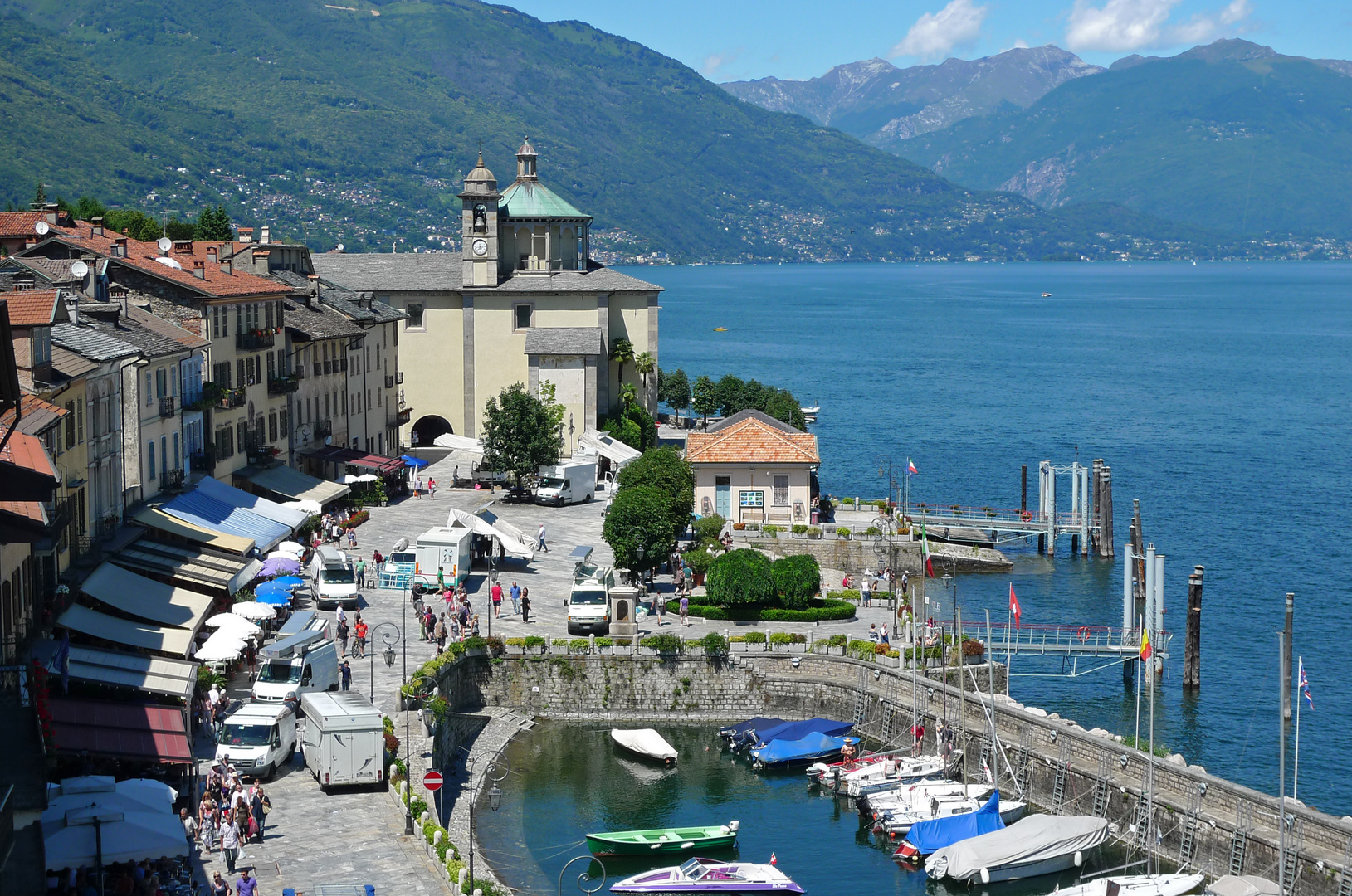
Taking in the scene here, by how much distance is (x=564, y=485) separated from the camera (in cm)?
7512

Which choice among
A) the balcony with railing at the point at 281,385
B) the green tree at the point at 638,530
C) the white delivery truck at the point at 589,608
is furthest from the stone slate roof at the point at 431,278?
the white delivery truck at the point at 589,608

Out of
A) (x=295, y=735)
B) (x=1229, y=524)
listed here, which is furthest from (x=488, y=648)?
(x=1229, y=524)

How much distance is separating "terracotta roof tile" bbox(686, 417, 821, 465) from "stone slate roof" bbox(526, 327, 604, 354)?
21.0 metres

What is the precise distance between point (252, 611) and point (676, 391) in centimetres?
8204

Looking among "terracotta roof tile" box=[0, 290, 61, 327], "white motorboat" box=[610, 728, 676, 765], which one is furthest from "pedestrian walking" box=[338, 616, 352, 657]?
"terracotta roof tile" box=[0, 290, 61, 327]

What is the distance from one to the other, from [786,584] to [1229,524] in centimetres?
4249

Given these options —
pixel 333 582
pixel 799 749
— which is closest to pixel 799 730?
pixel 799 749

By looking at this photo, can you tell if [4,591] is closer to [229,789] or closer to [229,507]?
[229,789]

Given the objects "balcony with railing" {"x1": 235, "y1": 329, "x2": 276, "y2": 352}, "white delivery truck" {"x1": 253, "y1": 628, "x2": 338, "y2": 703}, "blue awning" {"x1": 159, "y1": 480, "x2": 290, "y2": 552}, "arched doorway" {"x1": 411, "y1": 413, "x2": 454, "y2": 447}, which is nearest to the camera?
"white delivery truck" {"x1": 253, "y1": 628, "x2": 338, "y2": 703}

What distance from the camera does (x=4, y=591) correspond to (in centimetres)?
3338

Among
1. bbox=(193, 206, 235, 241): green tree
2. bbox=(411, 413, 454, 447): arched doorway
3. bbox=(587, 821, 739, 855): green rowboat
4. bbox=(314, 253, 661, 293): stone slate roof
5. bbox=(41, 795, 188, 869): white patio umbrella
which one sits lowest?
bbox=(587, 821, 739, 855): green rowboat

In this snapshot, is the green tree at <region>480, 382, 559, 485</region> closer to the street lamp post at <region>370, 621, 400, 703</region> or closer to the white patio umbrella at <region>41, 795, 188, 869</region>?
the street lamp post at <region>370, 621, 400, 703</region>

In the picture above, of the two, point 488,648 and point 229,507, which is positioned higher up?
point 229,507

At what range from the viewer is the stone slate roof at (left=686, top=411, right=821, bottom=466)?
Answer: 7025 cm
